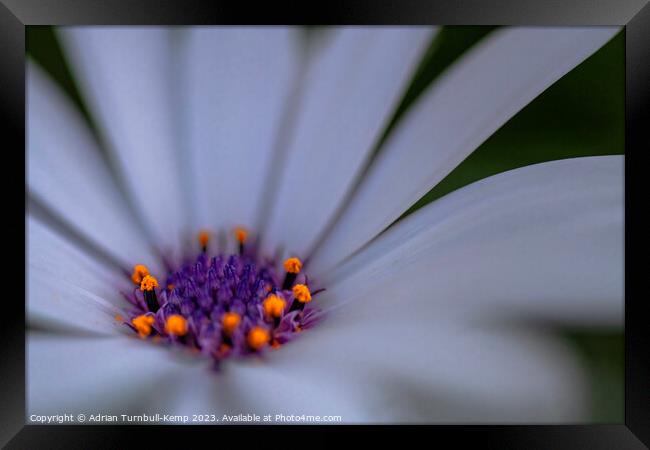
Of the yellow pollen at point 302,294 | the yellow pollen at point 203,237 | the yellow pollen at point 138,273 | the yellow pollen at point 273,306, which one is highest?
the yellow pollen at point 203,237

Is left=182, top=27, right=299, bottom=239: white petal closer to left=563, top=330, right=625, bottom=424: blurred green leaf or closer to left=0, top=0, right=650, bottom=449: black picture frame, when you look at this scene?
left=0, top=0, right=650, bottom=449: black picture frame

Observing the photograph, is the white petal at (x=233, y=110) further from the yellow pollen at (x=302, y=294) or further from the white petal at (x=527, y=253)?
the white petal at (x=527, y=253)

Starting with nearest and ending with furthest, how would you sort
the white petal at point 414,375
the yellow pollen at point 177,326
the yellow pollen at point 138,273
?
the white petal at point 414,375 < the yellow pollen at point 177,326 < the yellow pollen at point 138,273

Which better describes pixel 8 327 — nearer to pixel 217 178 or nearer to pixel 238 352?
pixel 238 352

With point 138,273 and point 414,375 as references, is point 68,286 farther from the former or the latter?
point 414,375

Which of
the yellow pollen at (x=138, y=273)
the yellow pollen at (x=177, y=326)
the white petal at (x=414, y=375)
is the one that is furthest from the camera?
the yellow pollen at (x=138, y=273)

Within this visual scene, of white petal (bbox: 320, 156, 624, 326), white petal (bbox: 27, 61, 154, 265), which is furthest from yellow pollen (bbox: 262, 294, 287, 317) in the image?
white petal (bbox: 27, 61, 154, 265)

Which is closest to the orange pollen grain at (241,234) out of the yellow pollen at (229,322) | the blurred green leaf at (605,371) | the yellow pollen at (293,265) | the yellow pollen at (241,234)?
the yellow pollen at (241,234)
